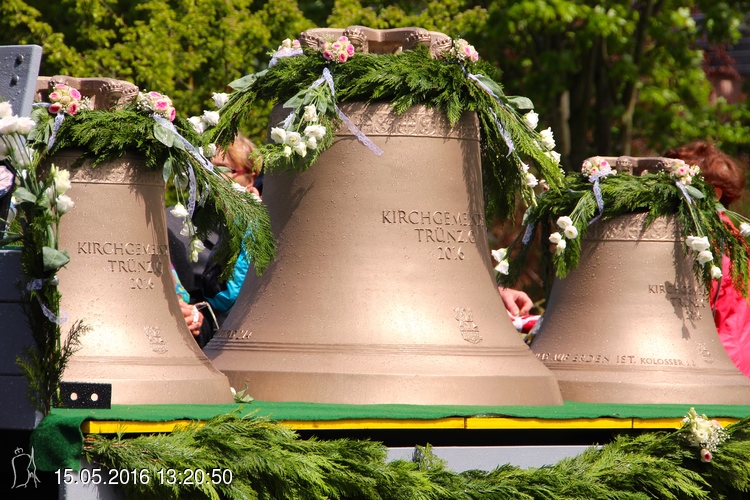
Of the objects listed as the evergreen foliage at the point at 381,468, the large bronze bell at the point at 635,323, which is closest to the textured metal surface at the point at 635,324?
the large bronze bell at the point at 635,323

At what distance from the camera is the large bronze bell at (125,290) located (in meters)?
4.38

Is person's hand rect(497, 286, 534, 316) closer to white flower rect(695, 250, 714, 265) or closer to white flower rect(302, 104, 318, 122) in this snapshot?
white flower rect(695, 250, 714, 265)

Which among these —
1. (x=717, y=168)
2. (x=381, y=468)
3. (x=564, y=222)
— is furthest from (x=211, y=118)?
(x=717, y=168)

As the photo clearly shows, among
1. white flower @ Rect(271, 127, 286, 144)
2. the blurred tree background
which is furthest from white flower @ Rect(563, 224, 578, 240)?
the blurred tree background

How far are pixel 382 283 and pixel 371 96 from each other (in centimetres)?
73

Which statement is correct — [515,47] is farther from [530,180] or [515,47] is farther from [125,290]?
[125,290]

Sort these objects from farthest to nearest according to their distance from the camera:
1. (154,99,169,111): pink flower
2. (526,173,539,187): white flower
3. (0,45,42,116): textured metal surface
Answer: (526,173,539,187): white flower, (154,99,169,111): pink flower, (0,45,42,116): textured metal surface

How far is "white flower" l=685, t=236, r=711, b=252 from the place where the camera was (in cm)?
548

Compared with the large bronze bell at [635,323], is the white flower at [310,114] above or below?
above

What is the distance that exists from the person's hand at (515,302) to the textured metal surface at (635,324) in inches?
57.0

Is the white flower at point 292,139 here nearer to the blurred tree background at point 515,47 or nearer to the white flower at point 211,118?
the white flower at point 211,118

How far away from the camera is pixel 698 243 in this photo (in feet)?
18.0

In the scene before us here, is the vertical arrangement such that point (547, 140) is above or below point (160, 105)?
below

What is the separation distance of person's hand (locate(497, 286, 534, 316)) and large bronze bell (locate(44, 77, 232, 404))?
295 centimetres
